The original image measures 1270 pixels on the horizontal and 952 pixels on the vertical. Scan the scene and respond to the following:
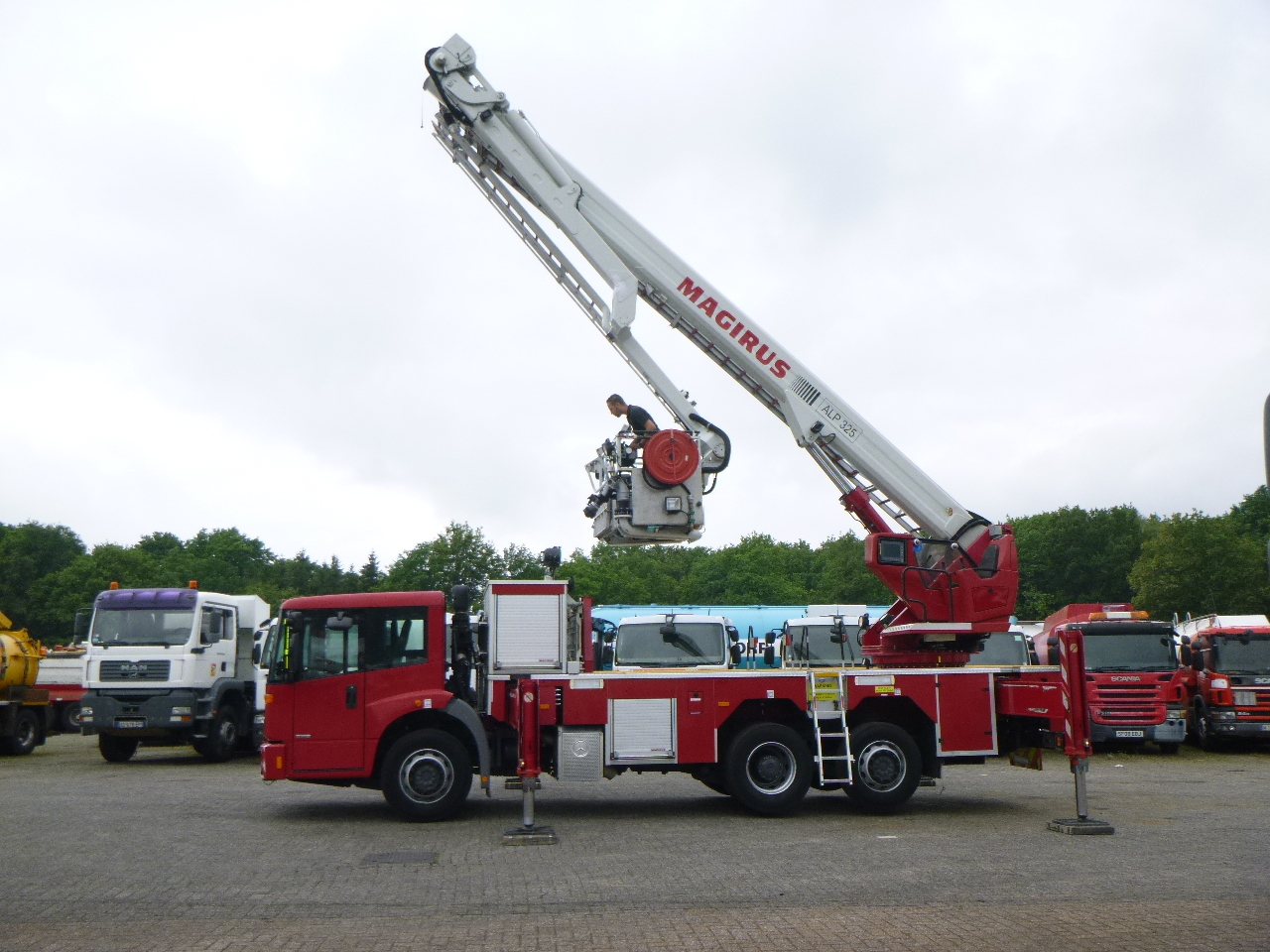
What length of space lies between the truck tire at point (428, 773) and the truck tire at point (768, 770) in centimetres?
298

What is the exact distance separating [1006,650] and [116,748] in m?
17.0

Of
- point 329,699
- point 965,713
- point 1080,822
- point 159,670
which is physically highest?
point 159,670

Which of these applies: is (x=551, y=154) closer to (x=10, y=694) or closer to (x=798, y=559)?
(x=10, y=694)

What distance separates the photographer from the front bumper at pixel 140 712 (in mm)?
20078

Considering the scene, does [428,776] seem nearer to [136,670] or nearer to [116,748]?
[136,670]

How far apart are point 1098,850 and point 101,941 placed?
8448 millimetres

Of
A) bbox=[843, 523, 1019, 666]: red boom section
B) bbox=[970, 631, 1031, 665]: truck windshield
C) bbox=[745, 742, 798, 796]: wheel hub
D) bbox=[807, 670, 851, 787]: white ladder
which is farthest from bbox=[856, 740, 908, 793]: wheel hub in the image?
bbox=[970, 631, 1031, 665]: truck windshield

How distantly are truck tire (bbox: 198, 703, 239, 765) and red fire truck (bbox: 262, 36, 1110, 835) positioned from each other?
8.90 meters

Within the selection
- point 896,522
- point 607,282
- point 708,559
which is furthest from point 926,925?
point 708,559

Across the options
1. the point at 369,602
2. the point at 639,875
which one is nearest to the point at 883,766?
the point at 639,875

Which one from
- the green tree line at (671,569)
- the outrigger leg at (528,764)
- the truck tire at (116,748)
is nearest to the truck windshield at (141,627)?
the truck tire at (116,748)

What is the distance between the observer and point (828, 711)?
13.4 metres

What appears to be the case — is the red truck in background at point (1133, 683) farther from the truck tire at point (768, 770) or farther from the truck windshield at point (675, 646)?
the truck tire at point (768, 770)

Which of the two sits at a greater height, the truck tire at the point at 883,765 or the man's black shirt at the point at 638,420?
the man's black shirt at the point at 638,420
